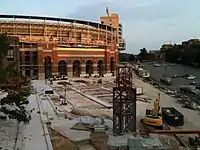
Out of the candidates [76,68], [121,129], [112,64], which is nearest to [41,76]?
[76,68]

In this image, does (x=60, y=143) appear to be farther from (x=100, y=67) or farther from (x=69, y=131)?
(x=100, y=67)

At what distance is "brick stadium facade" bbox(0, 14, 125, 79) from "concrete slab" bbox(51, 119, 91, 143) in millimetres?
37244

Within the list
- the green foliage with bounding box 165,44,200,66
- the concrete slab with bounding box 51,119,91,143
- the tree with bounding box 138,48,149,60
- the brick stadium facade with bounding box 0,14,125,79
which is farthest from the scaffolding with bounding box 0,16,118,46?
the tree with bounding box 138,48,149,60

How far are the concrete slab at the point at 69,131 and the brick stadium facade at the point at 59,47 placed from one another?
122 ft

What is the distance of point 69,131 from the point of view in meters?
19.6

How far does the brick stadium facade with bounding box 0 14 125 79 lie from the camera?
208 feet

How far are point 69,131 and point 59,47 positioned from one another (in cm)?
4860

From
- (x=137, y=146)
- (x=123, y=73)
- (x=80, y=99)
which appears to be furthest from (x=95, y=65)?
(x=137, y=146)

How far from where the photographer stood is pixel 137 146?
15.0 m

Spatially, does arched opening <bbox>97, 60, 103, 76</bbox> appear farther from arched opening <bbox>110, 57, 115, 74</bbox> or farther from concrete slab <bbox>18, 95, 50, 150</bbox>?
concrete slab <bbox>18, 95, 50, 150</bbox>

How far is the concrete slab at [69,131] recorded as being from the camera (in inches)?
713

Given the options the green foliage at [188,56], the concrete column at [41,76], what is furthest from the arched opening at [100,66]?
the green foliage at [188,56]

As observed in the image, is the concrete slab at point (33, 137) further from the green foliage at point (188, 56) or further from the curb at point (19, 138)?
the green foliage at point (188, 56)

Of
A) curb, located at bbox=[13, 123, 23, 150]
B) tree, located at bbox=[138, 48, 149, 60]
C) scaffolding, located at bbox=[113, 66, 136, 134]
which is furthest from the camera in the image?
tree, located at bbox=[138, 48, 149, 60]
